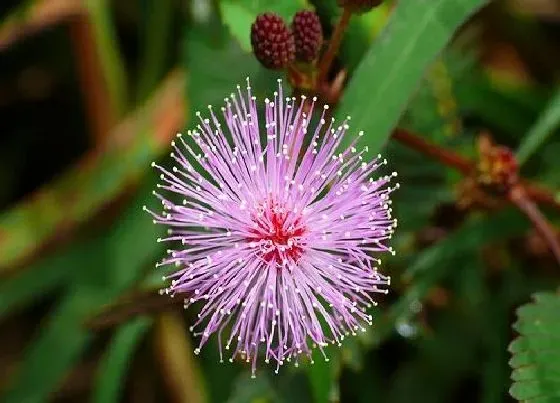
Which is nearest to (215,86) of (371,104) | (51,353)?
(371,104)

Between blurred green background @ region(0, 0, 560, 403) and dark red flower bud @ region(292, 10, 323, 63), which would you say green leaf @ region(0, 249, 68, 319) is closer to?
blurred green background @ region(0, 0, 560, 403)

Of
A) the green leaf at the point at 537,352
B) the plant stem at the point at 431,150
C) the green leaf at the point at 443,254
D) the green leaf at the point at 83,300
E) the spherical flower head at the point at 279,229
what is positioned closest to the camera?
the spherical flower head at the point at 279,229

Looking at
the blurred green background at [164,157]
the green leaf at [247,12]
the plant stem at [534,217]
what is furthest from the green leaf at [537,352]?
the green leaf at [247,12]

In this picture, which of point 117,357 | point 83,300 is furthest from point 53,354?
point 117,357

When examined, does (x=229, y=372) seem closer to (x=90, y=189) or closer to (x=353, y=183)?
(x=90, y=189)

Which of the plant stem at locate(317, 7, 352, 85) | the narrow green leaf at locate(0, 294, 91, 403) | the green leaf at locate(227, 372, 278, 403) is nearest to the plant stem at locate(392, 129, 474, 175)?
the plant stem at locate(317, 7, 352, 85)

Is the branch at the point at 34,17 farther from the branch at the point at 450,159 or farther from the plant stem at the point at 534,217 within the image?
the plant stem at the point at 534,217

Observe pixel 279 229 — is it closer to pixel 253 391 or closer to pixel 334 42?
pixel 334 42
